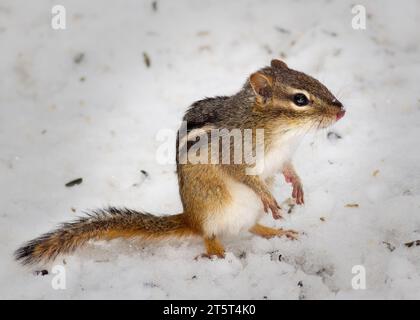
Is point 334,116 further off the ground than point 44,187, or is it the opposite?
point 334,116

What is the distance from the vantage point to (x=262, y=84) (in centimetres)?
397

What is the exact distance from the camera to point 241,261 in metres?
4.09

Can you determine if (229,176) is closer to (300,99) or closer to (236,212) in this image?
(236,212)

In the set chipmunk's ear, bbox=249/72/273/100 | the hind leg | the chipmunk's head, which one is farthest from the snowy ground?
chipmunk's ear, bbox=249/72/273/100

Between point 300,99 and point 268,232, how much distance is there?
0.98 metres

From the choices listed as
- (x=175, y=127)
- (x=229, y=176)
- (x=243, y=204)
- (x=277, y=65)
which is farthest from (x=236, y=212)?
(x=175, y=127)

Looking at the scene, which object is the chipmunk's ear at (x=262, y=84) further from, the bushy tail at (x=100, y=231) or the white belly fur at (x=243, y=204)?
the bushy tail at (x=100, y=231)

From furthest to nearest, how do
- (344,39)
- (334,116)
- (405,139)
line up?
(344,39), (405,139), (334,116)

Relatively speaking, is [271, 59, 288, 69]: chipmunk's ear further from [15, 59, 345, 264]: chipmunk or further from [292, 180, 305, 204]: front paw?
[292, 180, 305, 204]: front paw
